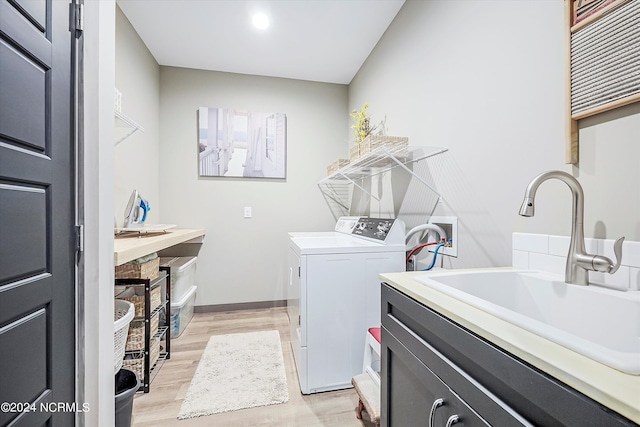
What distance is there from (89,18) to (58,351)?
115cm

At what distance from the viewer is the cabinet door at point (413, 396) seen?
2.05ft

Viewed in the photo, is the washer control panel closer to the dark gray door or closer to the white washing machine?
the white washing machine

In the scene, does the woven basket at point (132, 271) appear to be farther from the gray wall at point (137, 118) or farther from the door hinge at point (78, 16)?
the door hinge at point (78, 16)

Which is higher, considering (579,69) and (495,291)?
(579,69)

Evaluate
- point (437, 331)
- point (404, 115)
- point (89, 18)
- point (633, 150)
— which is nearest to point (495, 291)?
point (437, 331)

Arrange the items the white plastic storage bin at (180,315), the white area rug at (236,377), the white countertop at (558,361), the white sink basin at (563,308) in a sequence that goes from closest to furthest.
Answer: the white countertop at (558,361), the white sink basin at (563,308), the white area rug at (236,377), the white plastic storage bin at (180,315)

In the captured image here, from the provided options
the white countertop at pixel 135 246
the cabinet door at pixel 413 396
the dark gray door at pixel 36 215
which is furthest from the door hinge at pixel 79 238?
the cabinet door at pixel 413 396

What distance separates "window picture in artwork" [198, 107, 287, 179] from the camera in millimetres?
2945

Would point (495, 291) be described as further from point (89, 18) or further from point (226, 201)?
point (226, 201)

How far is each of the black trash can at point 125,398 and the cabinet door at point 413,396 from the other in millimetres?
1080

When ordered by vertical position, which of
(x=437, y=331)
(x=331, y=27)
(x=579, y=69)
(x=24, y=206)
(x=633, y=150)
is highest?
(x=331, y=27)

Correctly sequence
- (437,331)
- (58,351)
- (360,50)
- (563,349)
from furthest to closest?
(360,50), (58,351), (437,331), (563,349)

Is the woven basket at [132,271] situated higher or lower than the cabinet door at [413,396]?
higher

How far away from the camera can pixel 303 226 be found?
10.5ft
